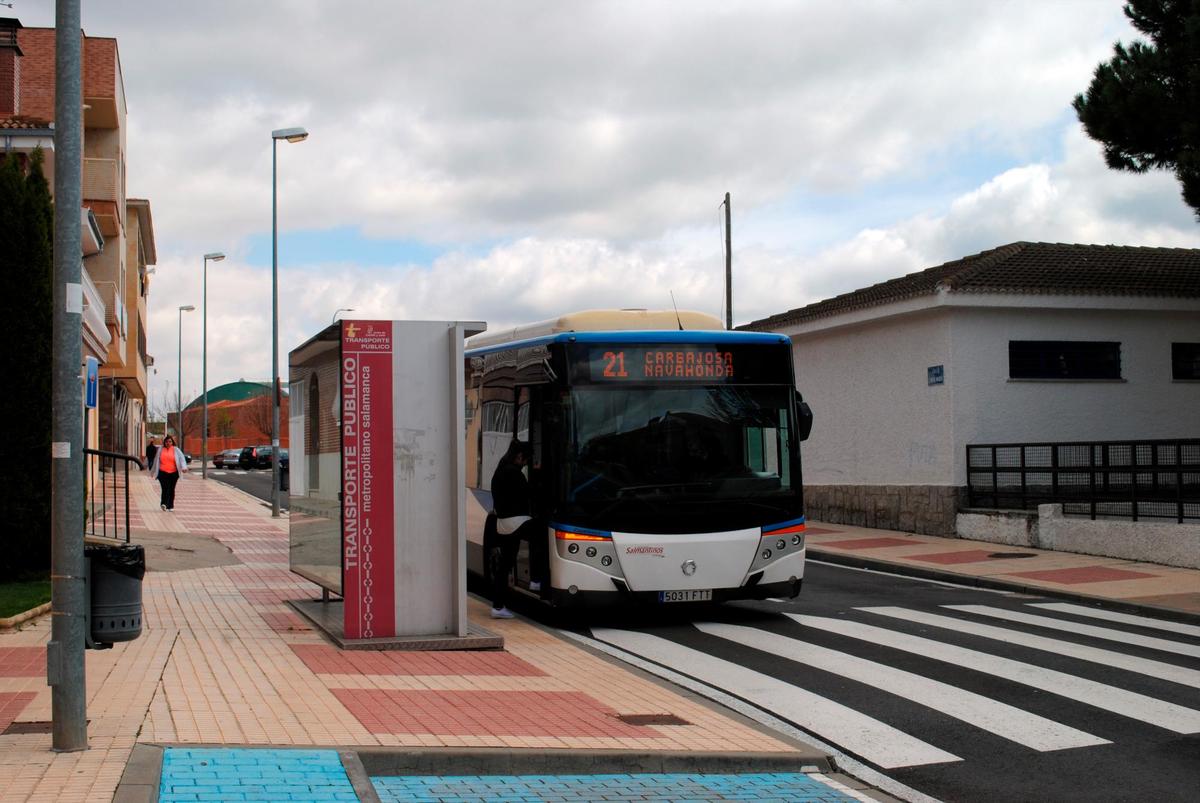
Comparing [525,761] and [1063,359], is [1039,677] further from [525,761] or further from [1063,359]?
[1063,359]

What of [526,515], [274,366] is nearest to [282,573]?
[526,515]

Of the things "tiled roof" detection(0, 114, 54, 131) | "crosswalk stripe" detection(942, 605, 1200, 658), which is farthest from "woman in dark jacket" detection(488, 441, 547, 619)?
"tiled roof" detection(0, 114, 54, 131)

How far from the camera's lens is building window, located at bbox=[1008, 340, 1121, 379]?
75.7 ft

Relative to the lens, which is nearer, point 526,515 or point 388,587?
point 388,587

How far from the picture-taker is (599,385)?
12.5m

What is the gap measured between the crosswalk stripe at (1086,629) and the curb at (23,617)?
9299 millimetres

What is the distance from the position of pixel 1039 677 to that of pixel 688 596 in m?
3.59

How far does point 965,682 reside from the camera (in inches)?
376

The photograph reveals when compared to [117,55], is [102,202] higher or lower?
lower

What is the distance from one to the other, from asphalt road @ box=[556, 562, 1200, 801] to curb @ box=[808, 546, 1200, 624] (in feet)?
1.32

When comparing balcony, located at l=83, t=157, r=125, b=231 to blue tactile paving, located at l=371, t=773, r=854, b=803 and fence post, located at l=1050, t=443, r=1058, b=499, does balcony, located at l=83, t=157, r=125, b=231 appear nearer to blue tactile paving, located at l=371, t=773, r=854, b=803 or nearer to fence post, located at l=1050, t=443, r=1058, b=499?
fence post, located at l=1050, t=443, r=1058, b=499

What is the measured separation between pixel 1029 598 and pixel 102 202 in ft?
93.0

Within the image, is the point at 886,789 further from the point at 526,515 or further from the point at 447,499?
the point at 526,515

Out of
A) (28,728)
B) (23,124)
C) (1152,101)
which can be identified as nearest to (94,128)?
(23,124)
